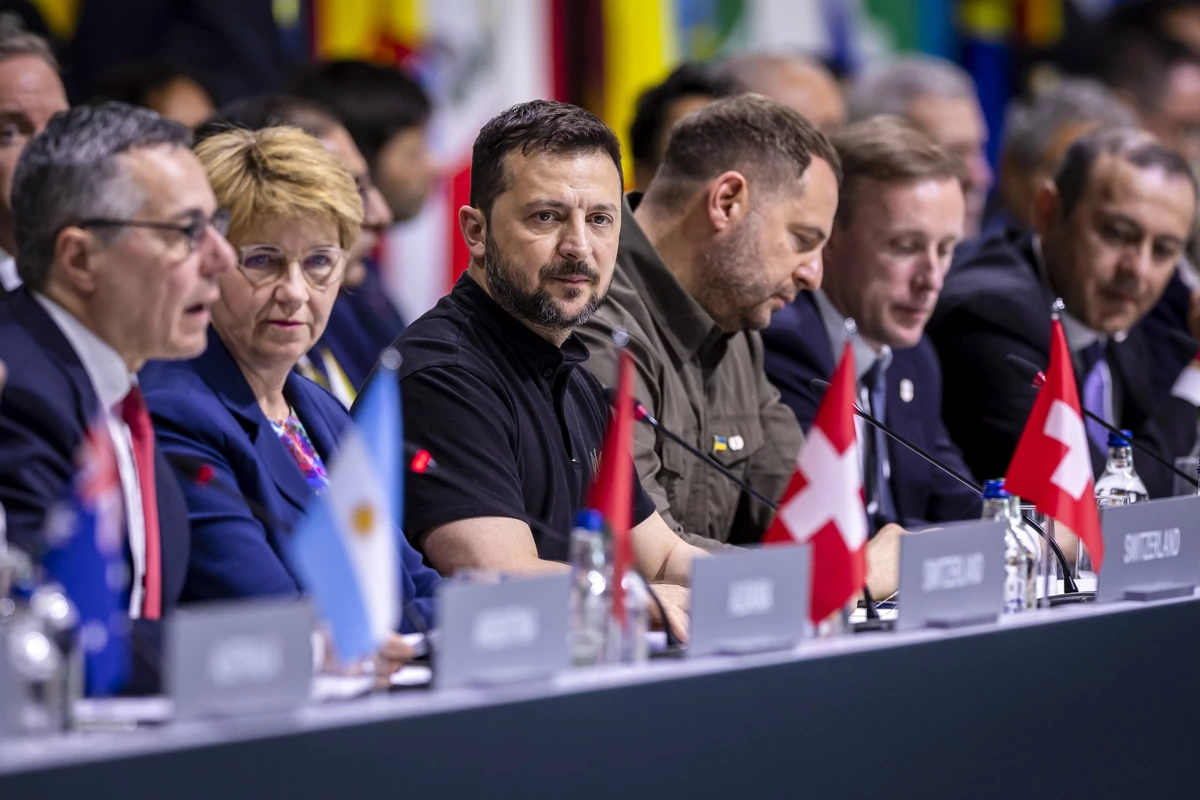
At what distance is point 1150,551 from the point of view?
2.16 m

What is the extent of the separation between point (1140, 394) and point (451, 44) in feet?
9.02

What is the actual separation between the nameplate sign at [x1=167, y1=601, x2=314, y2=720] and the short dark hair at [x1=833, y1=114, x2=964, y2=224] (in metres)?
2.15

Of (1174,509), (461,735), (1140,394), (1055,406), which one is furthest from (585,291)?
(1140,394)

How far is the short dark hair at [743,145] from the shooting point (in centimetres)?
293

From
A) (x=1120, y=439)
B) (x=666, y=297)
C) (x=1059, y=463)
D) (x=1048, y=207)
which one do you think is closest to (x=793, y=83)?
(x=1048, y=207)

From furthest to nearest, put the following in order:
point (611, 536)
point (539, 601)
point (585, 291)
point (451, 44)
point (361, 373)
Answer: point (451, 44), point (361, 373), point (585, 291), point (611, 536), point (539, 601)

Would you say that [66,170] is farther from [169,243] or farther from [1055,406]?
[1055,406]

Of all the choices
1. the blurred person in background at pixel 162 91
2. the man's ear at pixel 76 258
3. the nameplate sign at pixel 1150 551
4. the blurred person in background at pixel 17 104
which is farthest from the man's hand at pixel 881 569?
the blurred person in background at pixel 162 91

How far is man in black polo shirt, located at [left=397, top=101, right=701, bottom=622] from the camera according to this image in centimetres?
227

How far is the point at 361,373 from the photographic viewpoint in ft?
12.4

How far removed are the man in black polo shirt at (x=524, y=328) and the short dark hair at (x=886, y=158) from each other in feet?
3.18

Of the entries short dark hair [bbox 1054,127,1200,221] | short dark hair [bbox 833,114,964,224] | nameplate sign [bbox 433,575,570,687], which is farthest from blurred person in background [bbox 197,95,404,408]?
short dark hair [bbox 1054,127,1200,221]

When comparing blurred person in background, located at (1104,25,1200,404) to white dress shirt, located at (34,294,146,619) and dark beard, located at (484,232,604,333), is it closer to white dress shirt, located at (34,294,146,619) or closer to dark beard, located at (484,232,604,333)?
dark beard, located at (484,232,604,333)

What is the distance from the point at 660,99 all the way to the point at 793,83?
707 millimetres
